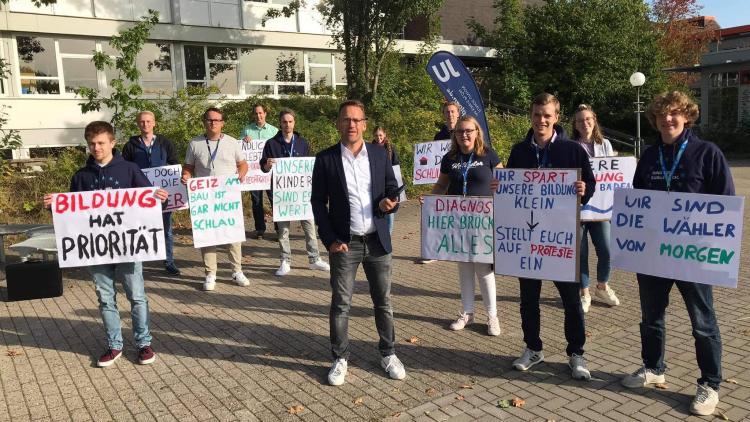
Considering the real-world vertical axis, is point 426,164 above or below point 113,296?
above

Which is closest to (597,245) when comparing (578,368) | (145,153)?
(578,368)

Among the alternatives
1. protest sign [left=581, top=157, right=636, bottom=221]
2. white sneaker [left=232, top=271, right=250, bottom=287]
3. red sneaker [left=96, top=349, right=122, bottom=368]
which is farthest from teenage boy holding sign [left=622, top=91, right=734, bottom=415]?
white sneaker [left=232, top=271, right=250, bottom=287]

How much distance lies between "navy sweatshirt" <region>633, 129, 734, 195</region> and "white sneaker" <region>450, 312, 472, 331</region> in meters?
2.29

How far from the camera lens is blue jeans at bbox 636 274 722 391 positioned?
387cm

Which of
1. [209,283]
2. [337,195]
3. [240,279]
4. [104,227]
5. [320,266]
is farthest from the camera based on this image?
[320,266]

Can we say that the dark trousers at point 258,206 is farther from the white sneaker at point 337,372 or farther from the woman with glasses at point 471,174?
the white sneaker at point 337,372

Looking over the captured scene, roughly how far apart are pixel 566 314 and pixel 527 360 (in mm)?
503

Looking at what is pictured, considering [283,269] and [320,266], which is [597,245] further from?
[283,269]

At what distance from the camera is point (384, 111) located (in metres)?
20.6

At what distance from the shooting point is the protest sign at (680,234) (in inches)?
148

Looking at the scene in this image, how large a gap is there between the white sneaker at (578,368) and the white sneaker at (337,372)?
5.66ft

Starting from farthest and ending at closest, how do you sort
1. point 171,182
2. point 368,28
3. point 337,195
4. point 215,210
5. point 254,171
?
1. point 368,28
2. point 254,171
3. point 171,182
4. point 215,210
5. point 337,195

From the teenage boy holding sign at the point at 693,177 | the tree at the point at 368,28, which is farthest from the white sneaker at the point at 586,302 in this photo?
the tree at the point at 368,28

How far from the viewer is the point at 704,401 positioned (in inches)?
152
